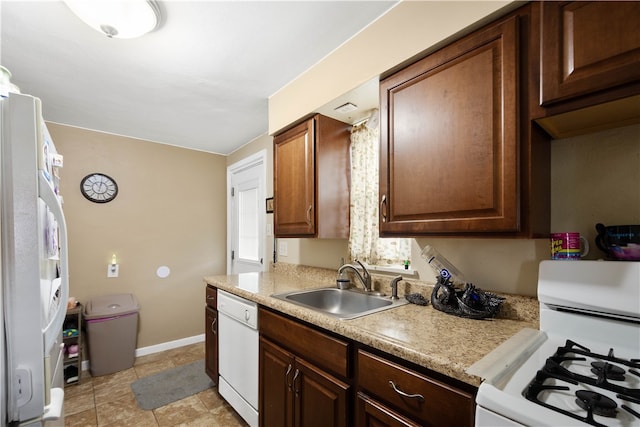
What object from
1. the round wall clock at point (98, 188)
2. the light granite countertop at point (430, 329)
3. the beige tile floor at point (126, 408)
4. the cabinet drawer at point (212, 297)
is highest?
the round wall clock at point (98, 188)

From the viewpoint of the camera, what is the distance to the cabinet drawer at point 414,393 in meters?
0.78

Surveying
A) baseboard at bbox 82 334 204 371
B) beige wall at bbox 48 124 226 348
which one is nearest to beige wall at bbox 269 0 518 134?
beige wall at bbox 48 124 226 348

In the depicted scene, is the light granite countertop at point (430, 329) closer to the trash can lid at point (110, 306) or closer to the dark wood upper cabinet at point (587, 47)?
the dark wood upper cabinet at point (587, 47)

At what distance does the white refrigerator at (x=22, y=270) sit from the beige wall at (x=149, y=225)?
2228mm

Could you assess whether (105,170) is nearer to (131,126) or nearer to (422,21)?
(131,126)

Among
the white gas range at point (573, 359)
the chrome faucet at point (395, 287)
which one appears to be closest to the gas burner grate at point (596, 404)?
the white gas range at point (573, 359)

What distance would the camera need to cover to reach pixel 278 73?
189cm

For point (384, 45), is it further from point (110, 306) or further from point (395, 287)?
point (110, 306)

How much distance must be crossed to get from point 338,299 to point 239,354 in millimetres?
734

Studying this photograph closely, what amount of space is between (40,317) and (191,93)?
5.61ft

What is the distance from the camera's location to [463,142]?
1085mm

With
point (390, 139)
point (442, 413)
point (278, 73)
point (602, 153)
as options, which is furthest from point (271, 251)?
point (602, 153)

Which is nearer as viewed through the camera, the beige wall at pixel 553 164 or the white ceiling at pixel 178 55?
the beige wall at pixel 553 164

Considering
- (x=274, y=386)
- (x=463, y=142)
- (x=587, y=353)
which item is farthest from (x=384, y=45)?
(x=274, y=386)
